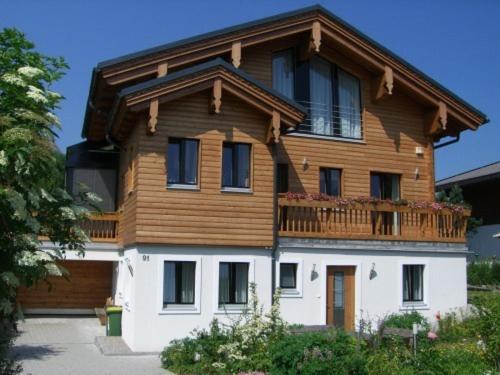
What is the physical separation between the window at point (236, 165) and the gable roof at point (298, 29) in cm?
301

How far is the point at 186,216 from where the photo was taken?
1608cm

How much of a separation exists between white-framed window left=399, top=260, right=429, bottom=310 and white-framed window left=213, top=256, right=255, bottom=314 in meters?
4.72

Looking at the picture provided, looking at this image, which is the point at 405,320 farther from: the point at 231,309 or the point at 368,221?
the point at 231,309

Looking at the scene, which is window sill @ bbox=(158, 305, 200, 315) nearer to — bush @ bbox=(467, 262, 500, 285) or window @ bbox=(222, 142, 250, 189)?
window @ bbox=(222, 142, 250, 189)

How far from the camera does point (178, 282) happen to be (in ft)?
52.7

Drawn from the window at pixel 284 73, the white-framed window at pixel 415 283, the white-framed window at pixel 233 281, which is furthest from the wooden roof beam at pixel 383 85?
the white-framed window at pixel 233 281

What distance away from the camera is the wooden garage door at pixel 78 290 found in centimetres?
2242

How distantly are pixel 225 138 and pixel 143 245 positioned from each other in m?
3.41

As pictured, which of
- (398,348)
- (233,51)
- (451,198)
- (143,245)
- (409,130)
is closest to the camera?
(398,348)

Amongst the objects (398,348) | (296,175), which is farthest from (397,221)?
(398,348)

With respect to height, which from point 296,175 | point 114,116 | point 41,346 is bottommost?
point 41,346

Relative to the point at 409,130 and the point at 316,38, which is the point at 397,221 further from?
the point at 316,38

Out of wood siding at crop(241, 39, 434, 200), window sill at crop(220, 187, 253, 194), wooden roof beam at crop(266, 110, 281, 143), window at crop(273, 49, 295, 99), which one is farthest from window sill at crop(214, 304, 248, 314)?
window at crop(273, 49, 295, 99)

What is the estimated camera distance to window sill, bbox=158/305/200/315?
15.6m
